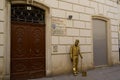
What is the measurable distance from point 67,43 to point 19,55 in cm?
296

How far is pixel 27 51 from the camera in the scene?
10398mm

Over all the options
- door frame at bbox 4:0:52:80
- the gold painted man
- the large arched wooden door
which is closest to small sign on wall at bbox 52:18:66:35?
door frame at bbox 4:0:52:80

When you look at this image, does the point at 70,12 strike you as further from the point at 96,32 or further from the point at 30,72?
the point at 30,72

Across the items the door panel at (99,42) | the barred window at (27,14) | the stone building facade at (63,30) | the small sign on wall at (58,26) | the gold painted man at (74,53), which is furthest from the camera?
the door panel at (99,42)

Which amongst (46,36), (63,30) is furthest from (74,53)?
(46,36)

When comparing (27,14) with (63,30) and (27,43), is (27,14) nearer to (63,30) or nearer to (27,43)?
(27,43)

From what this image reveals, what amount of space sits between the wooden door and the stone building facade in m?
0.27

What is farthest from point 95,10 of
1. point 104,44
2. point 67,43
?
point 67,43

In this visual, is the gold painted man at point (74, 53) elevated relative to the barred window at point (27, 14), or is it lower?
lower

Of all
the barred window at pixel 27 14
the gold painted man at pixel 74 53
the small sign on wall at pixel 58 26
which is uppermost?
the barred window at pixel 27 14

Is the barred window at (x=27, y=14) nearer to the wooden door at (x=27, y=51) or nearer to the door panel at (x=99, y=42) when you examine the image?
the wooden door at (x=27, y=51)

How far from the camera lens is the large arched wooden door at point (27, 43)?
9.96 metres

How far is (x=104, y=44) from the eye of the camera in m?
15.4

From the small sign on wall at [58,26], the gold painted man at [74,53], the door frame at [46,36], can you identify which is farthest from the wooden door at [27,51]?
the gold painted man at [74,53]
